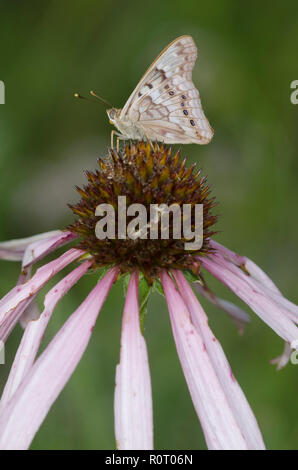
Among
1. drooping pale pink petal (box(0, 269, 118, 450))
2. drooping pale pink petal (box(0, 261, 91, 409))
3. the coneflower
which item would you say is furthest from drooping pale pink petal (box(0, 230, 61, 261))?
drooping pale pink petal (box(0, 269, 118, 450))

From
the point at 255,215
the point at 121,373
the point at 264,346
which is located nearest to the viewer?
the point at 121,373

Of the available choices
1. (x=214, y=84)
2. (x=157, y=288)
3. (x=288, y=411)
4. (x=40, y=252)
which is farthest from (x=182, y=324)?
(x=214, y=84)

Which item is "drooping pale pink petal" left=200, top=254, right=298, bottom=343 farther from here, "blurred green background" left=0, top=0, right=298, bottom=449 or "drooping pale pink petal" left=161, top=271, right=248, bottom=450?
"blurred green background" left=0, top=0, right=298, bottom=449

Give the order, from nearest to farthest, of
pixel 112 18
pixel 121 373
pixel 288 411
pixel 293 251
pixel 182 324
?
1. pixel 121 373
2. pixel 182 324
3. pixel 288 411
4. pixel 293 251
5. pixel 112 18

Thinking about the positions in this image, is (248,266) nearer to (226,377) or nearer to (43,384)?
(226,377)

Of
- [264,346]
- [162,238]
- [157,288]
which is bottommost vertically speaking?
[264,346]

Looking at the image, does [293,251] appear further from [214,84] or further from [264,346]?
[214,84]

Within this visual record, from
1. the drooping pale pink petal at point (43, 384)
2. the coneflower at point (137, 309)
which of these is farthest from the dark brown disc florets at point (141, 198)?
the drooping pale pink petal at point (43, 384)
